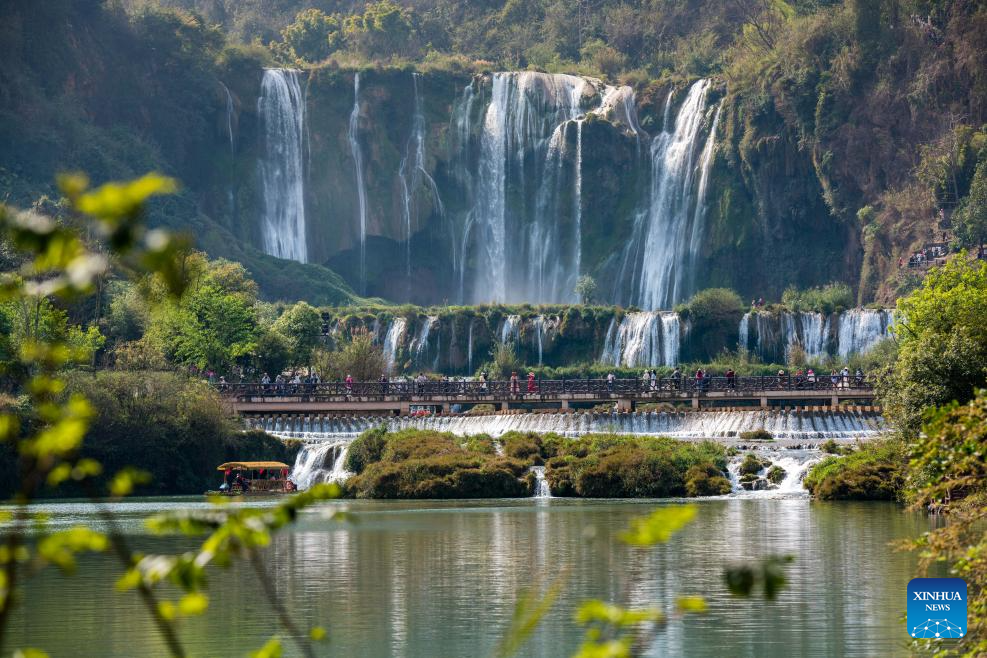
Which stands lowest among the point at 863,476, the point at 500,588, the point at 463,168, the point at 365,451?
the point at 500,588

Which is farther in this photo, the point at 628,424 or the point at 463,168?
the point at 463,168

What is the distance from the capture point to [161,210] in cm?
12750

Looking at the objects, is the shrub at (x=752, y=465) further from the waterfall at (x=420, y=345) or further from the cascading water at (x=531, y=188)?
the cascading water at (x=531, y=188)

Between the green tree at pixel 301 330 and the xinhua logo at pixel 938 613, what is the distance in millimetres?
71795

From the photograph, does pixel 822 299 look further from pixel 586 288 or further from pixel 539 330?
pixel 586 288

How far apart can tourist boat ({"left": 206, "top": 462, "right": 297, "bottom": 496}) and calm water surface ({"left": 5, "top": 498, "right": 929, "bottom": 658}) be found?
14716 mm

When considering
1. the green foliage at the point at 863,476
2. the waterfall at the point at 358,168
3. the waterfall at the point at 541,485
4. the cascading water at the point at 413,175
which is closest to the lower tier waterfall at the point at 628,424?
the waterfall at the point at 541,485

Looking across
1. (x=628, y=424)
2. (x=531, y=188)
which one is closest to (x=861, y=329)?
(x=628, y=424)

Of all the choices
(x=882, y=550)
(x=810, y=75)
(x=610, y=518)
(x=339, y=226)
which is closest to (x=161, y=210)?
(x=339, y=226)

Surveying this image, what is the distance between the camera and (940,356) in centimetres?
4247

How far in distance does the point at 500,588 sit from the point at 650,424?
41744 millimetres

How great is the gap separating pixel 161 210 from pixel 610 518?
88890 mm

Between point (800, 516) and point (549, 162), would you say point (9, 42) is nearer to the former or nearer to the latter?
point (549, 162)

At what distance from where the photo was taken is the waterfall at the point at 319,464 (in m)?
66.1
